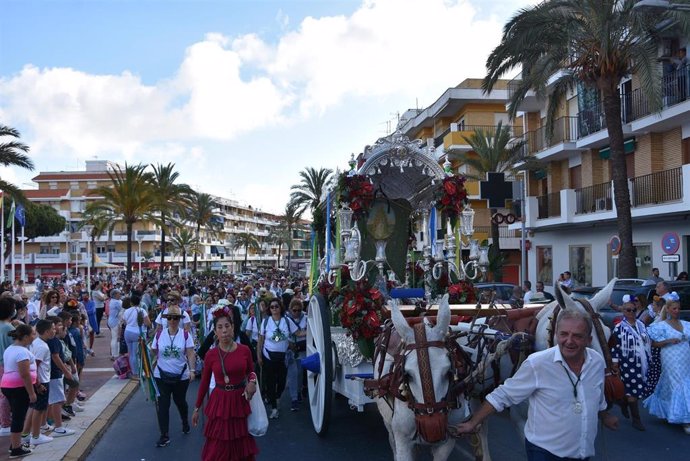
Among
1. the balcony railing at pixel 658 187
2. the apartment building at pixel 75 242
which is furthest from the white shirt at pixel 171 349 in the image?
the apartment building at pixel 75 242

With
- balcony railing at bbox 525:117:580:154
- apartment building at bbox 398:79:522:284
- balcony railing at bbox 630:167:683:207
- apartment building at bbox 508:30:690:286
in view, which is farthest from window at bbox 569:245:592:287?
apartment building at bbox 398:79:522:284

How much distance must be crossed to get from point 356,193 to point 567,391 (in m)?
4.59

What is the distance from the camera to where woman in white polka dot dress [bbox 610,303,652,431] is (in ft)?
13.2

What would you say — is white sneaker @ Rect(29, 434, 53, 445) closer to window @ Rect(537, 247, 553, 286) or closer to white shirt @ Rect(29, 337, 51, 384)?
white shirt @ Rect(29, 337, 51, 384)

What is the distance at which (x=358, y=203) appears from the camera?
735 centimetres

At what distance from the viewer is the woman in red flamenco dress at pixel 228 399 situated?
5.06 metres

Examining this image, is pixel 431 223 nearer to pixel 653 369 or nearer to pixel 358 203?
pixel 358 203

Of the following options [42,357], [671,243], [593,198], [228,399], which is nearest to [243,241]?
[593,198]

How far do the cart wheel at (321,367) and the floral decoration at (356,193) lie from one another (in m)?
1.19

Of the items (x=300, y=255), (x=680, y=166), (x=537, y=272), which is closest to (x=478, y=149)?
(x=537, y=272)

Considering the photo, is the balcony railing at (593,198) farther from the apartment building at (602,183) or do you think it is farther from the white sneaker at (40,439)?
the white sneaker at (40,439)

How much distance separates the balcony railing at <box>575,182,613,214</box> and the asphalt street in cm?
1558

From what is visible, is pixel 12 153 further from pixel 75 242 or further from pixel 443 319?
pixel 75 242

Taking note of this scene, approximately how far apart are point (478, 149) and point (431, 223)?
1810 cm
